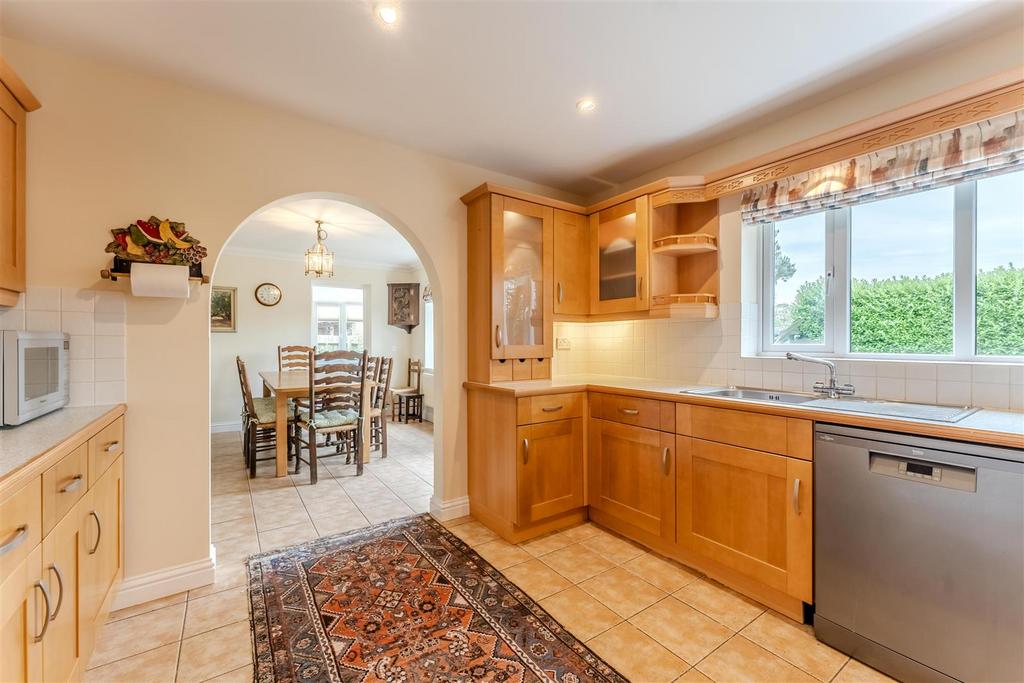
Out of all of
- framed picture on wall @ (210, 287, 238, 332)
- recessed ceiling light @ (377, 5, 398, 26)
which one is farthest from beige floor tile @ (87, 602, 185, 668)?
framed picture on wall @ (210, 287, 238, 332)

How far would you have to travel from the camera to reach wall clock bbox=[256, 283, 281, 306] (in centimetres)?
549

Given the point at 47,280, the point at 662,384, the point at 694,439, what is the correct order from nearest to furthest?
the point at 47,280 < the point at 694,439 < the point at 662,384

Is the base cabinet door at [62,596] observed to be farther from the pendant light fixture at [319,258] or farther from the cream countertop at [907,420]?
the pendant light fixture at [319,258]

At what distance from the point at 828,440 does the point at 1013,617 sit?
2.09ft

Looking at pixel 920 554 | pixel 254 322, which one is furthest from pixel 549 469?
pixel 254 322

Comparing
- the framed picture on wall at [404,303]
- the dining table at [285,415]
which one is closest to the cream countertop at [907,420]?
the dining table at [285,415]

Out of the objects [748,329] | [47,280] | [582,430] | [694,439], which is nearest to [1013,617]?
[694,439]

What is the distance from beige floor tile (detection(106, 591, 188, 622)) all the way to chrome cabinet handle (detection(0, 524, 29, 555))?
1211 millimetres

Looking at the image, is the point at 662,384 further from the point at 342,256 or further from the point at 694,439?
the point at 342,256

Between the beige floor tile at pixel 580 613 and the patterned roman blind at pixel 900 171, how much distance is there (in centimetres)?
216

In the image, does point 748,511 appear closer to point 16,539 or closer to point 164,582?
point 16,539

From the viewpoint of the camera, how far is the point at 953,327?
1885 mm

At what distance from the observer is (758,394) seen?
239 cm

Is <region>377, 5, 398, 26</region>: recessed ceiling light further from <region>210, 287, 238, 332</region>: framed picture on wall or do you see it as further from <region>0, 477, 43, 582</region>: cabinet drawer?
<region>210, 287, 238, 332</region>: framed picture on wall
